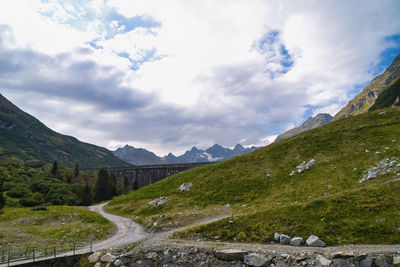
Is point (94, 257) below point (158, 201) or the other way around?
below

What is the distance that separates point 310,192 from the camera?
31.5 m

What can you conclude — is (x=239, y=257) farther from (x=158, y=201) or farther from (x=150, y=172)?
(x=150, y=172)

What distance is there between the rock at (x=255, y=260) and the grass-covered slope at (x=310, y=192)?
15.3 ft

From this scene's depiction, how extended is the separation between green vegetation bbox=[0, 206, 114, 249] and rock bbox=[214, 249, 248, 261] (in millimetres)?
18164

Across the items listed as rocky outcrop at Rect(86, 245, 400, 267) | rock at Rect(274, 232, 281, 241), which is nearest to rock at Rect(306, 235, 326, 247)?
rocky outcrop at Rect(86, 245, 400, 267)

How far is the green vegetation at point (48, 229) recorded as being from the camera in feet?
93.4

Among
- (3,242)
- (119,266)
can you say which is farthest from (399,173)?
(3,242)

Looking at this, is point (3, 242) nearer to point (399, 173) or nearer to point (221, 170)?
point (221, 170)

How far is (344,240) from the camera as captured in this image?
57.9ft

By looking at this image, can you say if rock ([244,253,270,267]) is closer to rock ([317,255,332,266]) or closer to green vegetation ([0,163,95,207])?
rock ([317,255,332,266])

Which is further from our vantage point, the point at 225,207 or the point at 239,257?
the point at 225,207

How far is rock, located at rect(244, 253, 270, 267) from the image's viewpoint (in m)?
16.0

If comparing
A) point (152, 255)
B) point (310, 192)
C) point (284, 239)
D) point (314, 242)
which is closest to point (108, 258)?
point (152, 255)

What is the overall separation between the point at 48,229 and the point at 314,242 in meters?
38.2
